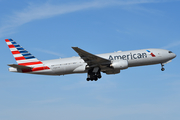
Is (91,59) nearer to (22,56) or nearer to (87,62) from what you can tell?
(87,62)

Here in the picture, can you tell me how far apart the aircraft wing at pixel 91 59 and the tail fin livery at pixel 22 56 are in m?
6.89

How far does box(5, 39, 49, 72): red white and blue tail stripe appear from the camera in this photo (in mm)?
38184

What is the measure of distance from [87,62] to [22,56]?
400 inches

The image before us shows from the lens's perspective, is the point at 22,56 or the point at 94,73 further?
the point at 22,56

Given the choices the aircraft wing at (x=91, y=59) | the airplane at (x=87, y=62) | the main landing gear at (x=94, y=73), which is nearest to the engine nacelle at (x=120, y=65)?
the airplane at (x=87, y=62)

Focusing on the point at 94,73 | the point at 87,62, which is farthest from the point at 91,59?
the point at 94,73

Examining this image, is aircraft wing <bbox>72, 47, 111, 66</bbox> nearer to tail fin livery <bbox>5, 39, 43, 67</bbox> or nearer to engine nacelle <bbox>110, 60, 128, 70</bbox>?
engine nacelle <bbox>110, 60, 128, 70</bbox>

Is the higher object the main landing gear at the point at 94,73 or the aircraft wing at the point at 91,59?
the aircraft wing at the point at 91,59

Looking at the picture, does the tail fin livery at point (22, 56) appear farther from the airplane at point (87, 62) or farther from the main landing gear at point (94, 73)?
the main landing gear at point (94, 73)

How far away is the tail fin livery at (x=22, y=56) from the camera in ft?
127

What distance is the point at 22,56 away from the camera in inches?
1543

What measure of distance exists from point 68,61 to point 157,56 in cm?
1369

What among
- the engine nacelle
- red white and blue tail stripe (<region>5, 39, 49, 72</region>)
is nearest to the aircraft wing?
the engine nacelle

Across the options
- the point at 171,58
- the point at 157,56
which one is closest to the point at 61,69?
the point at 157,56
